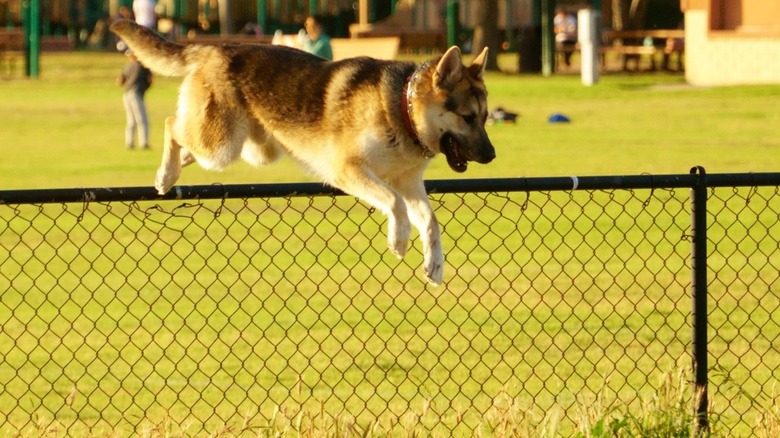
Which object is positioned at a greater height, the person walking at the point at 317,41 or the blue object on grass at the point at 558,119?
the person walking at the point at 317,41

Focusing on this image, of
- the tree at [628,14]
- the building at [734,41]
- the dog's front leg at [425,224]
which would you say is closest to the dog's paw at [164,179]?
the dog's front leg at [425,224]

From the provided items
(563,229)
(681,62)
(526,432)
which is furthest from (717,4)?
(526,432)

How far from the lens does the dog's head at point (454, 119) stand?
6.78 metres

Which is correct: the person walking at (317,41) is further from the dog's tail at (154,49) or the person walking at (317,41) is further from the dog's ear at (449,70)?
the dog's ear at (449,70)

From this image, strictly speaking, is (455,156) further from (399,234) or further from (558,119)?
(558,119)

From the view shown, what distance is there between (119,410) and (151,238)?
6.43 m

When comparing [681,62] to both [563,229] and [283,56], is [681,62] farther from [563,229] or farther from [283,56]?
[283,56]

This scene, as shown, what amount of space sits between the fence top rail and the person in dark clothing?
53.5 feet

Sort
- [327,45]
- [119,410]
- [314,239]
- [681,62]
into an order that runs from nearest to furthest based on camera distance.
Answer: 1. [119,410]
2. [314,239]
3. [327,45]
4. [681,62]

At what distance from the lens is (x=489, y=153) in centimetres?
679

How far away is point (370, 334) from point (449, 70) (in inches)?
171

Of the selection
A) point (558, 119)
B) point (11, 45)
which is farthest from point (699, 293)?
point (11, 45)

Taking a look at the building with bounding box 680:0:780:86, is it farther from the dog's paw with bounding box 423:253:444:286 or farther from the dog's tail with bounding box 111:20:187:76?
the dog's paw with bounding box 423:253:444:286

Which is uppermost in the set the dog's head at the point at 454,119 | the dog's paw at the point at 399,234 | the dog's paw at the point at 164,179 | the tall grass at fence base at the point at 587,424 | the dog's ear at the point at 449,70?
the dog's ear at the point at 449,70
